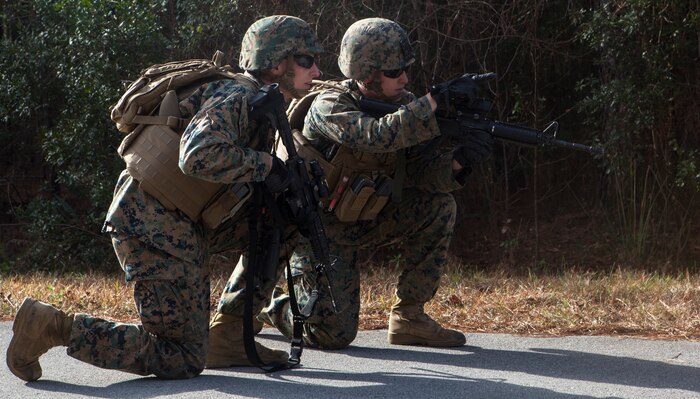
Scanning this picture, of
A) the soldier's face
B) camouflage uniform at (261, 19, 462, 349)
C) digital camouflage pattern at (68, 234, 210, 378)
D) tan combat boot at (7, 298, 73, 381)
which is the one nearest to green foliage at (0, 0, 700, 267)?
the soldier's face

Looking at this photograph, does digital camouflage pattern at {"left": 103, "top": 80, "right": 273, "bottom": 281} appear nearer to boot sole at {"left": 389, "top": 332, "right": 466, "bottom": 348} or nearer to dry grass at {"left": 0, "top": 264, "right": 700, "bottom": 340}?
boot sole at {"left": 389, "top": 332, "right": 466, "bottom": 348}

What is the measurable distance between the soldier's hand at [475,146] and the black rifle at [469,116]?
0.03 meters

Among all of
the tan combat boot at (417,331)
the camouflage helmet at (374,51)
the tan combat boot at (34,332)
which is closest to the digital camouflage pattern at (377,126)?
the camouflage helmet at (374,51)

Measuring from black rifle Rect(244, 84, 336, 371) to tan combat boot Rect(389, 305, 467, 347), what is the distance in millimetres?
716

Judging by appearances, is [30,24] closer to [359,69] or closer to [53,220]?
[53,220]

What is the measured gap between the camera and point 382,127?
5.08m

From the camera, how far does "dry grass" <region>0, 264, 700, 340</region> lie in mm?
5781

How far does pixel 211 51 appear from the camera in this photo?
923cm

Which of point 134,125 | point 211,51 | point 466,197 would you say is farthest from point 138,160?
point 466,197

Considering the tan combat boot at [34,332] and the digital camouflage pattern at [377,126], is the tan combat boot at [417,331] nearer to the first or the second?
the digital camouflage pattern at [377,126]

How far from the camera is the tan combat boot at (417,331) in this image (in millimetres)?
5469

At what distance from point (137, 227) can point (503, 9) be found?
4.98 meters

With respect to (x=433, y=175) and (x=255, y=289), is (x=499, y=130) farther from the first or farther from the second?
(x=255, y=289)

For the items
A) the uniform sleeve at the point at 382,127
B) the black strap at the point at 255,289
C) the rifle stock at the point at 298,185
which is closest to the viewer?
the rifle stock at the point at 298,185
